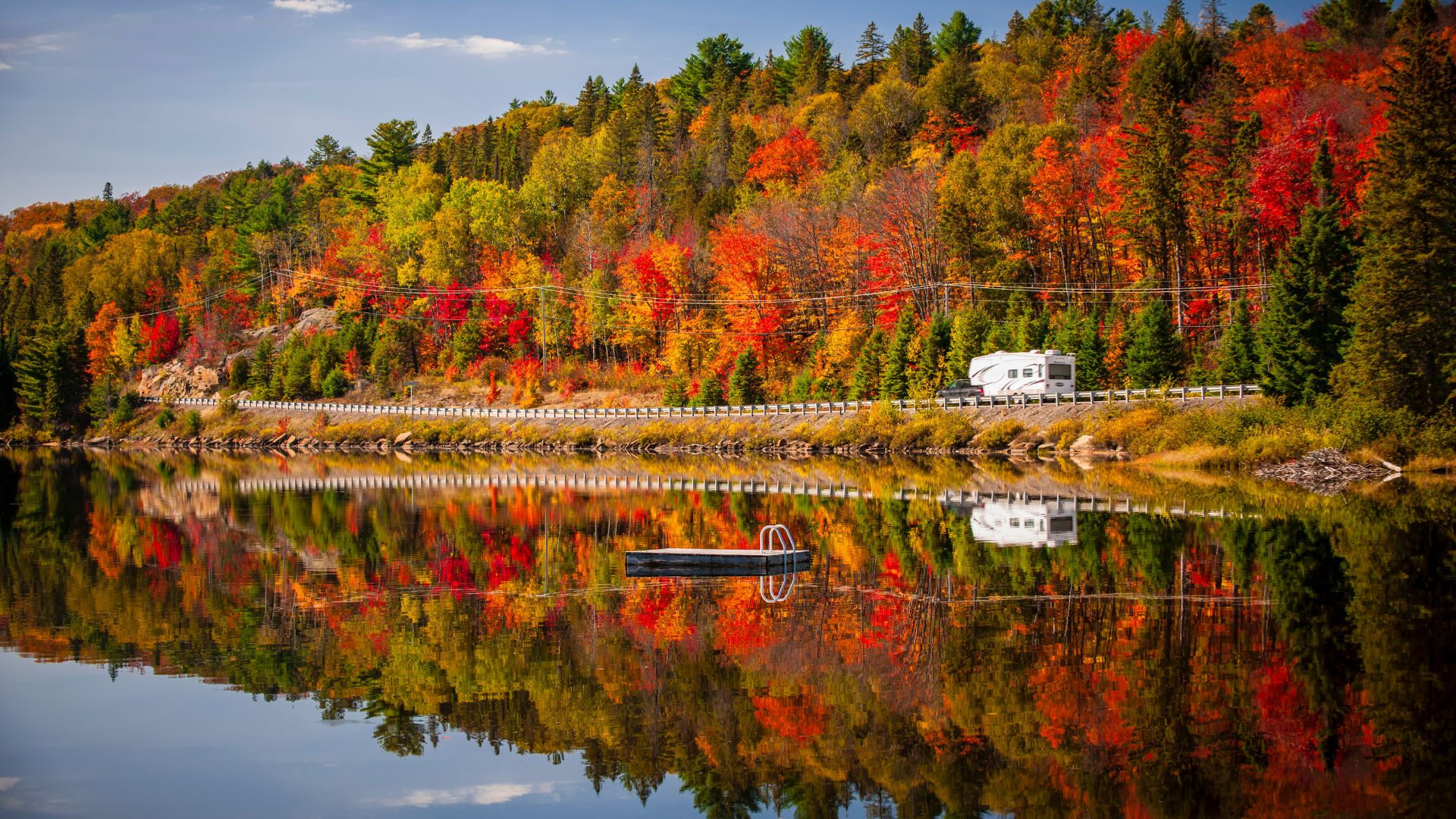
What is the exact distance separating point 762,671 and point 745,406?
57474 mm

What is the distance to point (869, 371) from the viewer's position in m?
69.2

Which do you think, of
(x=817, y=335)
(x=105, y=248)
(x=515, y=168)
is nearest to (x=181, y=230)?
(x=105, y=248)

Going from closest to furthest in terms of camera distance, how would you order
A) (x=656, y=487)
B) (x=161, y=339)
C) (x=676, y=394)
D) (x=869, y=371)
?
(x=656, y=487) < (x=869, y=371) < (x=676, y=394) < (x=161, y=339)

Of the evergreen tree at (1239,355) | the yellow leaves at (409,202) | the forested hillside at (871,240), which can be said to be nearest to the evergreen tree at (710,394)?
the forested hillside at (871,240)

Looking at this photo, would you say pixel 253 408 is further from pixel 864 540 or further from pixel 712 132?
pixel 864 540

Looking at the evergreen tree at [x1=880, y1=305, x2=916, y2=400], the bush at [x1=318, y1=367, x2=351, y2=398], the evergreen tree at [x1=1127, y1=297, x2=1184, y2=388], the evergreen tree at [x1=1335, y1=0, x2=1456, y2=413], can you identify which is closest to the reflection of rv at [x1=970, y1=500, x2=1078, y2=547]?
the evergreen tree at [x1=1335, y1=0, x2=1456, y2=413]

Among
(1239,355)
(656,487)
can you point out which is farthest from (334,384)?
(1239,355)

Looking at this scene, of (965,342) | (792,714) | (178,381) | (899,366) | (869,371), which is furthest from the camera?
(178,381)

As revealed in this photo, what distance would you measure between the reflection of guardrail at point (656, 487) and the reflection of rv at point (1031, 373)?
19.7 metres

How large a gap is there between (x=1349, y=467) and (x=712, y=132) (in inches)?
3417

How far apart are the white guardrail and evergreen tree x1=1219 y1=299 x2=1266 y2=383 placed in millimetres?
874

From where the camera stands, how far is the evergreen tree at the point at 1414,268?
37.9m

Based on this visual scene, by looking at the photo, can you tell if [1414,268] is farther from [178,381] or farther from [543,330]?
[178,381]

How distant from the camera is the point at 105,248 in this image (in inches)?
5871
